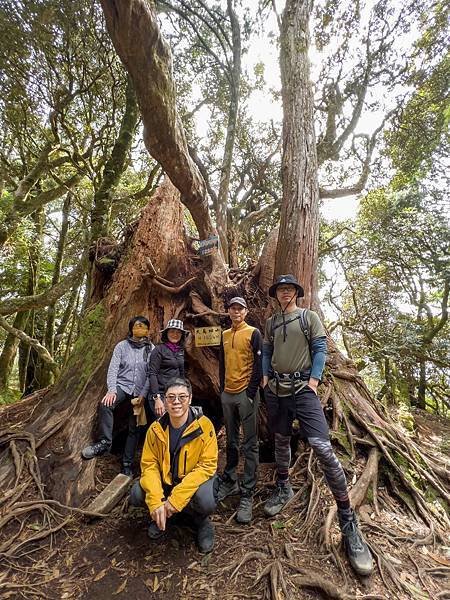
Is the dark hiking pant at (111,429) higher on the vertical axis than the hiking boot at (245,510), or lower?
higher

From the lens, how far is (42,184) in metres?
10.1

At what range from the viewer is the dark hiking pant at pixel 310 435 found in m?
2.90

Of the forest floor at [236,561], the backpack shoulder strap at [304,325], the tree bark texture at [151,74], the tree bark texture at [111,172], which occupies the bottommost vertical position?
the forest floor at [236,561]

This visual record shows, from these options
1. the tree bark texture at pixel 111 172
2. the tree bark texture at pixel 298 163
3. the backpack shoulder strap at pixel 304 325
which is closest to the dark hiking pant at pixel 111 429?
the backpack shoulder strap at pixel 304 325

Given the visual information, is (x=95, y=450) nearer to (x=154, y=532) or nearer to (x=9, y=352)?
(x=154, y=532)

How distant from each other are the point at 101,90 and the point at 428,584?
896 centimetres

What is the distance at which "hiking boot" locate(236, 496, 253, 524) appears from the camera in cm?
338

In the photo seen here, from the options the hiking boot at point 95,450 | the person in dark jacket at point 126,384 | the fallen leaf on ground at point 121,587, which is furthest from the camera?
the person in dark jacket at point 126,384

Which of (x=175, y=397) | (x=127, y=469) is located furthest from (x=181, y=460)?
(x=127, y=469)

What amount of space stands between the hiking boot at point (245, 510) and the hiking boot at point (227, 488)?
335 millimetres

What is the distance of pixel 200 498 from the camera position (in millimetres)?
2938

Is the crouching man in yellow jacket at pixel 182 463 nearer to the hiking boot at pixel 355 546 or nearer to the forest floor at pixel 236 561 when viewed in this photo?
the forest floor at pixel 236 561

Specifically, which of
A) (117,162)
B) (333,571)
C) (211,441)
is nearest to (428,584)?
(333,571)

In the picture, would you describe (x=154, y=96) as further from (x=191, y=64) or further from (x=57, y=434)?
(x=191, y=64)
